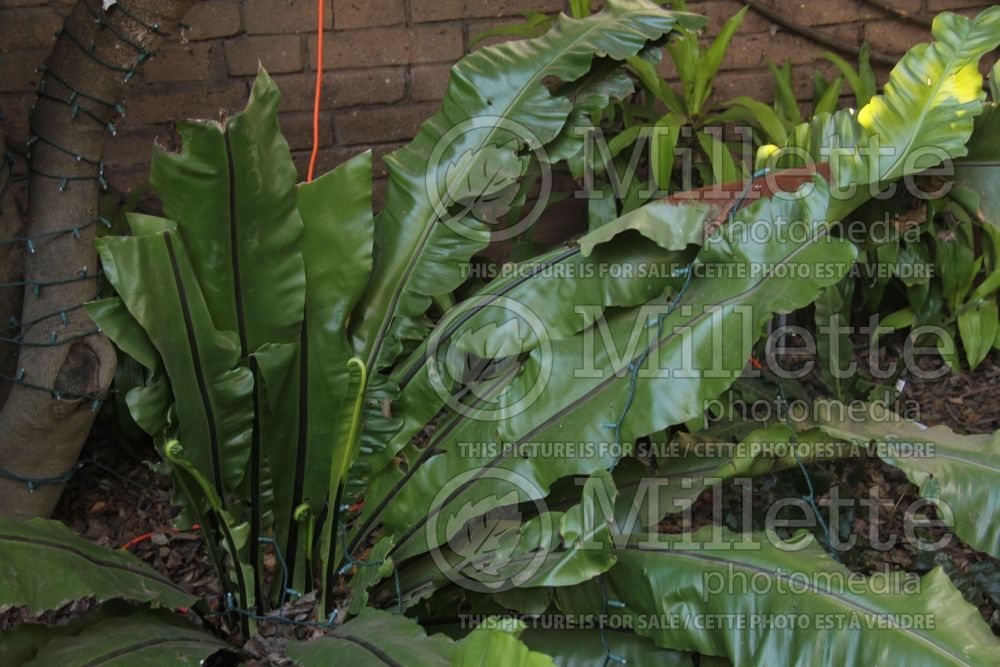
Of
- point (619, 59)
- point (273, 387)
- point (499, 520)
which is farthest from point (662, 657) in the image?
point (619, 59)

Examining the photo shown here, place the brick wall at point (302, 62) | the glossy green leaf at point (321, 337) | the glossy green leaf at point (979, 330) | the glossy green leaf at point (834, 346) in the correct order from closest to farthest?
1. the glossy green leaf at point (321, 337)
2. the glossy green leaf at point (834, 346)
3. the brick wall at point (302, 62)
4. the glossy green leaf at point (979, 330)

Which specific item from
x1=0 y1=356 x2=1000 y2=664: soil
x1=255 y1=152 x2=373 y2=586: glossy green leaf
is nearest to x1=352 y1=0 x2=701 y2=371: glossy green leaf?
x1=255 y1=152 x2=373 y2=586: glossy green leaf

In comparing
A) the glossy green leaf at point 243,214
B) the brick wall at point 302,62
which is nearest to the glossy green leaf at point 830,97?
the brick wall at point 302,62

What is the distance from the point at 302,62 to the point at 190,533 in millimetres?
1252

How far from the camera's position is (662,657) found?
56.9 inches

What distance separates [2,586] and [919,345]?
7.84 ft

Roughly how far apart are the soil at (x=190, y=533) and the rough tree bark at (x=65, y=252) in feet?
0.60

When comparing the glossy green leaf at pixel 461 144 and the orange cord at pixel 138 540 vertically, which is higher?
the glossy green leaf at pixel 461 144

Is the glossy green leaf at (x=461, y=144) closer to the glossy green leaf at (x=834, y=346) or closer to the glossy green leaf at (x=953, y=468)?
the glossy green leaf at (x=953, y=468)

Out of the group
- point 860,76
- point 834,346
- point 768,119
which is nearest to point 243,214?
point 834,346

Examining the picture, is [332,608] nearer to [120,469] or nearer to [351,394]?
[351,394]

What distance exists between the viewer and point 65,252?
1.90 m

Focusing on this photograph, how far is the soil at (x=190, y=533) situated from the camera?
6.03 ft

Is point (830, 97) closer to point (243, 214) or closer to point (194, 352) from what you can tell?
point (243, 214)
